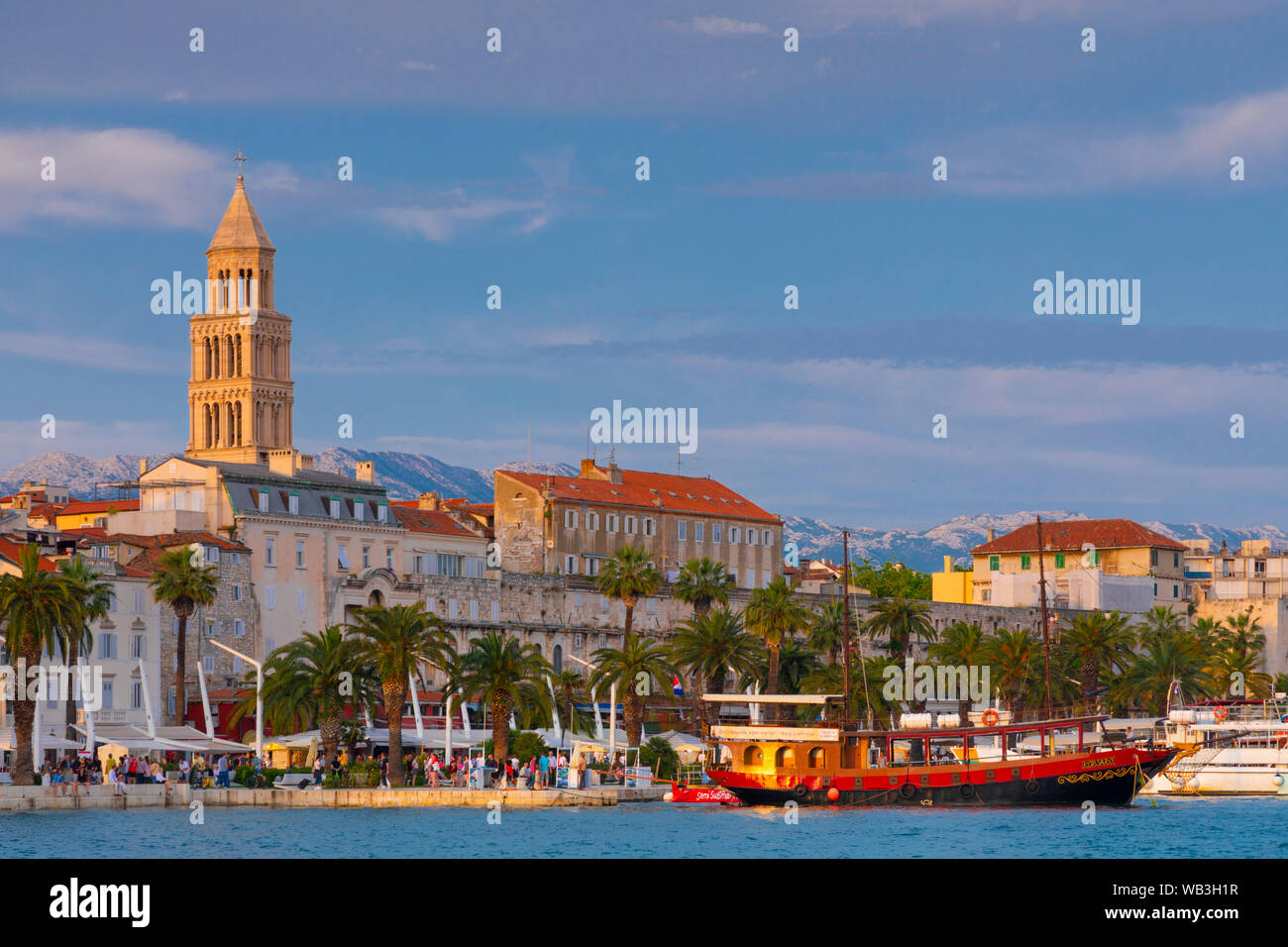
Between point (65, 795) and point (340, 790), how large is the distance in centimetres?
1036

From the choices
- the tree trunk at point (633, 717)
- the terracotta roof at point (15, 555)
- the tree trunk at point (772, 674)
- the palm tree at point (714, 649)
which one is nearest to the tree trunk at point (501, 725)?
the tree trunk at point (633, 717)

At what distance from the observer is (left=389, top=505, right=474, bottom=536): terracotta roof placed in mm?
112312

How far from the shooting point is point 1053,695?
113688mm

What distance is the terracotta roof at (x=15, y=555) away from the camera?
280ft

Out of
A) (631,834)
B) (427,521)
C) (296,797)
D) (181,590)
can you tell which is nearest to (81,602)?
(181,590)

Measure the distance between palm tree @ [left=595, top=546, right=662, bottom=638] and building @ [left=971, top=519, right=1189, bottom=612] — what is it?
4935cm

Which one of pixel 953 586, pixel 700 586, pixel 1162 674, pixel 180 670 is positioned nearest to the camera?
pixel 180 670

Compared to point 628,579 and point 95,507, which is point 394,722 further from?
point 95,507

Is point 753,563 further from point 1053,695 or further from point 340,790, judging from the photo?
point 340,790

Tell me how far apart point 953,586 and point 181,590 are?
8902 cm

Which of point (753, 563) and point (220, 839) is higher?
point (753, 563)

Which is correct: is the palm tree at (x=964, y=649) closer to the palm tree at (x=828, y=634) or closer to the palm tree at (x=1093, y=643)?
the palm tree at (x=828, y=634)

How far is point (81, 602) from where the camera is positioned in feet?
247
